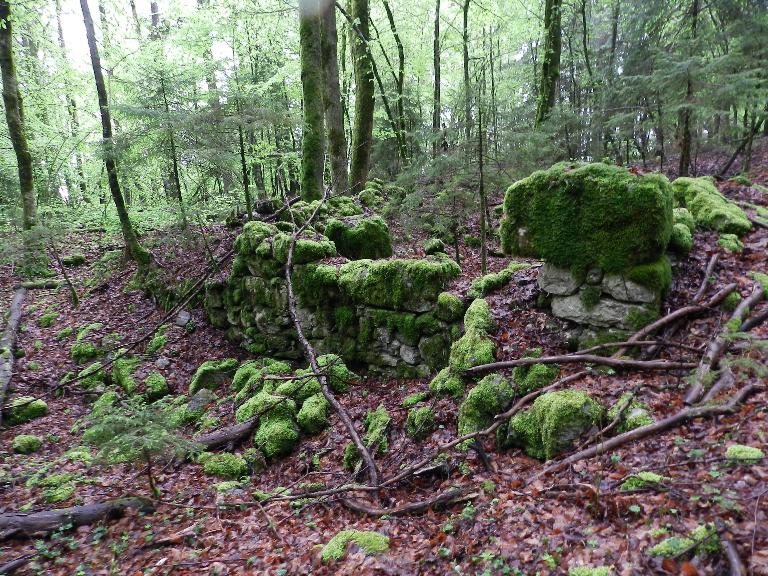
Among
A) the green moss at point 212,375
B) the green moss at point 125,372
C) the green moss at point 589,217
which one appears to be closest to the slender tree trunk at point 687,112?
the green moss at point 589,217

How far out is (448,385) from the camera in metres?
5.75

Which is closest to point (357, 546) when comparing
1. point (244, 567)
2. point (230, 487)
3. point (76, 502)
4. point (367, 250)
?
point (244, 567)

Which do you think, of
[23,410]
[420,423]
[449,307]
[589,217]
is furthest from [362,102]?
[23,410]

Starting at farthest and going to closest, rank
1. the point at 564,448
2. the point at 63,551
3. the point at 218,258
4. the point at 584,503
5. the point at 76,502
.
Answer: the point at 218,258
the point at 76,502
the point at 63,551
the point at 564,448
the point at 584,503

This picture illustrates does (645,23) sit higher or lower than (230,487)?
higher

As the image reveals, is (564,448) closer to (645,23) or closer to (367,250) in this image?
(367,250)

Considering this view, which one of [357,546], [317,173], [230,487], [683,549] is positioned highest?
[317,173]

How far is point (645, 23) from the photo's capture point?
40.4 ft

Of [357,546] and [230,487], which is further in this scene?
[230,487]

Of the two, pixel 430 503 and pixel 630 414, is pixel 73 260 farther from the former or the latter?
pixel 630 414

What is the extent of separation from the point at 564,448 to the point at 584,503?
0.85 metres

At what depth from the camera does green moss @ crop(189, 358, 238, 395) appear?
339 inches

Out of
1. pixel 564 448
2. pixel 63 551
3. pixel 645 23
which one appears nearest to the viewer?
pixel 564 448

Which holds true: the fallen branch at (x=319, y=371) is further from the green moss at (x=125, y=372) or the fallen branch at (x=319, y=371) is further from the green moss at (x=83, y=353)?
the green moss at (x=83, y=353)
